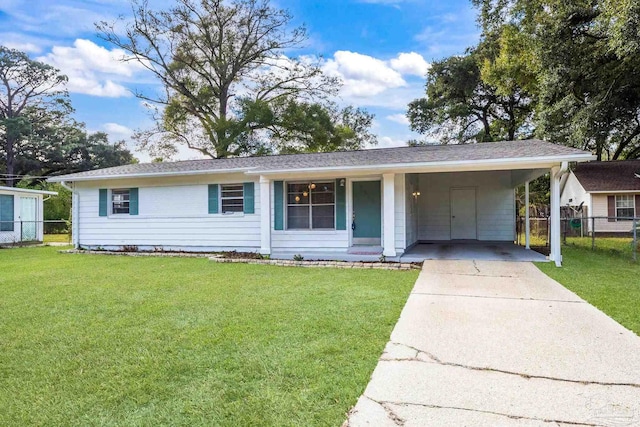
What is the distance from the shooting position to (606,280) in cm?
648

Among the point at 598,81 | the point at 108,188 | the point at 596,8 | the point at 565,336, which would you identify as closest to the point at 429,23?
the point at 596,8

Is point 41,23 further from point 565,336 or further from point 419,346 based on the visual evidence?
point 565,336

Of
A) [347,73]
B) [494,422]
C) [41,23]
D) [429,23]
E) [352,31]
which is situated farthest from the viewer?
[347,73]

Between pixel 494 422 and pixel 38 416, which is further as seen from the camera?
pixel 38 416

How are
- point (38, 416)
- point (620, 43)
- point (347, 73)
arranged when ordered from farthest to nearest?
point (347, 73)
point (620, 43)
point (38, 416)

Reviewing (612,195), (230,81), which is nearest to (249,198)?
(230,81)

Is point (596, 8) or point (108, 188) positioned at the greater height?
point (596, 8)

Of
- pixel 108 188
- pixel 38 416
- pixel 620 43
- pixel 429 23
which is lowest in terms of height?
pixel 38 416

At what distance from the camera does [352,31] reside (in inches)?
665

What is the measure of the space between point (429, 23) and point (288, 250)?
34.8 ft

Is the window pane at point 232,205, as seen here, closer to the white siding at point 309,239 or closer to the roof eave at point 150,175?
the roof eave at point 150,175

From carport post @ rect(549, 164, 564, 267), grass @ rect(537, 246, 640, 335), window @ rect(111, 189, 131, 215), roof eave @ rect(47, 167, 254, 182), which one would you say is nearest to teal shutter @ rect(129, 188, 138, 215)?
window @ rect(111, 189, 131, 215)

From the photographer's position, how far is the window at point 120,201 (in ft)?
40.2

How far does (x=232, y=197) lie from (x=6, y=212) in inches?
411
